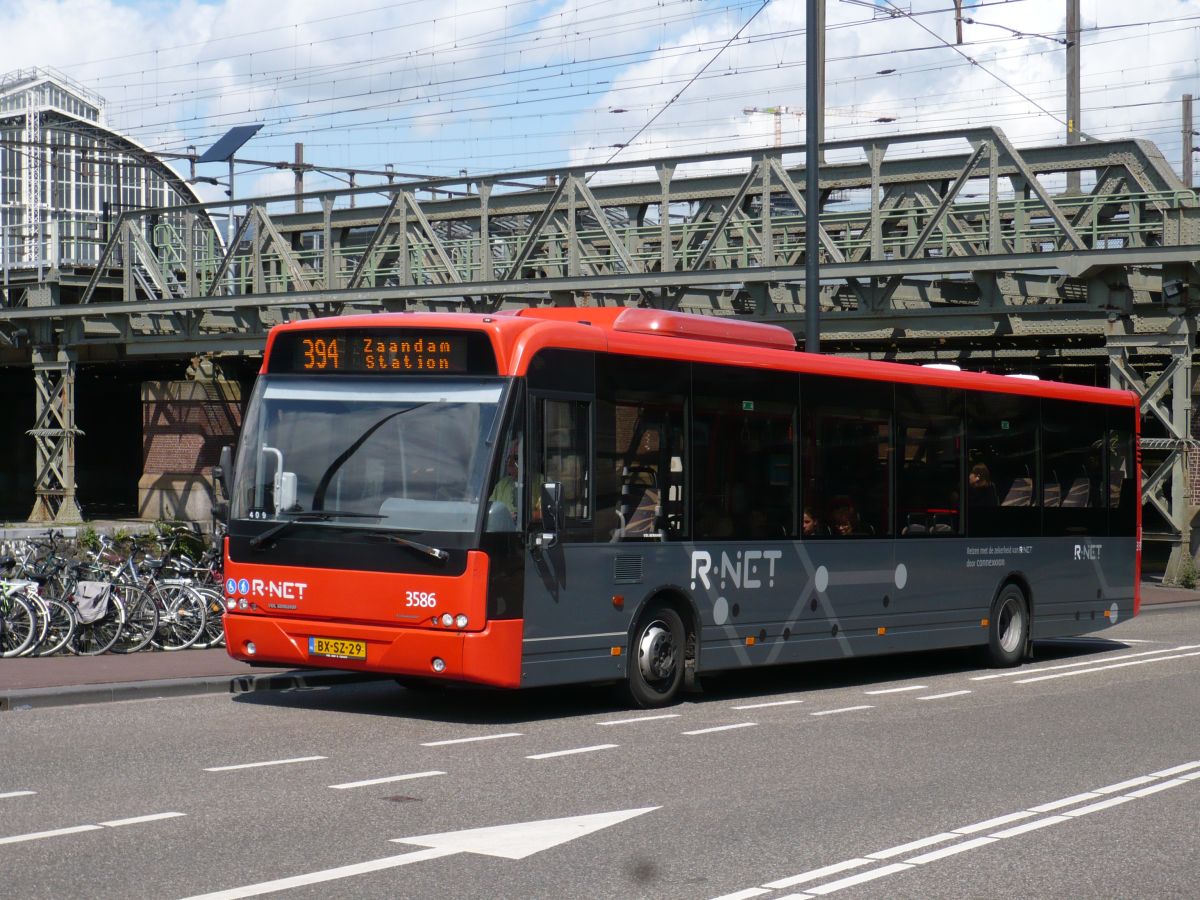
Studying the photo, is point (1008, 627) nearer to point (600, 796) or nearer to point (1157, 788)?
point (1157, 788)

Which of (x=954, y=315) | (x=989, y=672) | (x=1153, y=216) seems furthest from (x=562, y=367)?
(x=1153, y=216)

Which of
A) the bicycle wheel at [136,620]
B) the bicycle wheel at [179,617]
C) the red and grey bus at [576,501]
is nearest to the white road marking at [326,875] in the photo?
the red and grey bus at [576,501]

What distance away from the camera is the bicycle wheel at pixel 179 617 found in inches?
629

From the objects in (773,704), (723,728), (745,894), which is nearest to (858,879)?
(745,894)

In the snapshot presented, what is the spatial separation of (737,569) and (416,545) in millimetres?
3105

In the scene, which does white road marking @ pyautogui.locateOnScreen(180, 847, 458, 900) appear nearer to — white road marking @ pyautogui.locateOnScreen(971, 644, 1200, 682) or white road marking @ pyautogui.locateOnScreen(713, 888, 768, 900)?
white road marking @ pyautogui.locateOnScreen(713, 888, 768, 900)

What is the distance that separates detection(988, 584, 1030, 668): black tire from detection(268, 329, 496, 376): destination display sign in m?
7.15

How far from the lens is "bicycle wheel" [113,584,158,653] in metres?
15.5

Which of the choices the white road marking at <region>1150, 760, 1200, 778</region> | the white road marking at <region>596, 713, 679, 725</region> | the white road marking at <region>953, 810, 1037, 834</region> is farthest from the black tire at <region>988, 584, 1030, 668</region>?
the white road marking at <region>953, 810, 1037, 834</region>

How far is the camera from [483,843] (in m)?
7.48

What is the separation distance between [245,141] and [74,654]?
32.0 meters

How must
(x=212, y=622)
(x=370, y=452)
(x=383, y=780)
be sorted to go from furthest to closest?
(x=212, y=622), (x=370, y=452), (x=383, y=780)

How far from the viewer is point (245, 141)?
45312 millimetres

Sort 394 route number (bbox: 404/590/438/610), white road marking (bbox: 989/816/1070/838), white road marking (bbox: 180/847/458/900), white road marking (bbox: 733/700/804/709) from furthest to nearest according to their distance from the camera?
white road marking (bbox: 733/700/804/709), 394 route number (bbox: 404/590/438/610), white road marking (bbox: 989/816/1070/838), white road marking (bbox: 180/847/458/900)
